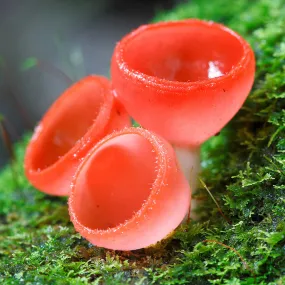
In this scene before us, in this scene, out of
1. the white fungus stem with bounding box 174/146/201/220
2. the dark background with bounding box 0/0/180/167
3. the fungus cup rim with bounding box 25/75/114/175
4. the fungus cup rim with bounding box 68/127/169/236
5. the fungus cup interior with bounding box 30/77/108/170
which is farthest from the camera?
the dark background with bounding box 0/0/180/167

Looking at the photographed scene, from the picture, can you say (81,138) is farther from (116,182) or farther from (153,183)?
(153,183)

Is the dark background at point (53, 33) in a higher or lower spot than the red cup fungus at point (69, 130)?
lower

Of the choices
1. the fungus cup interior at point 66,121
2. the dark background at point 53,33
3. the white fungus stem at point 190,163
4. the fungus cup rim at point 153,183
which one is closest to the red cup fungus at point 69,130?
the fungus cup interior at point 66,121

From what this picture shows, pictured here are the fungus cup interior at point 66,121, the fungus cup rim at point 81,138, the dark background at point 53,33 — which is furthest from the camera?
the dark background at point 53,33

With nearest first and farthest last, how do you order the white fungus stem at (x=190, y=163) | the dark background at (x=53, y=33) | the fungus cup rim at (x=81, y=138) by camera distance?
the fungus cup rim at (x=81, y=138) → the white fungus stem at (x=190, y=163) → the dark background at (x=53, y=33)

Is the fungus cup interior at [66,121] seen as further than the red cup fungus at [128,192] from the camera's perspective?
Yes

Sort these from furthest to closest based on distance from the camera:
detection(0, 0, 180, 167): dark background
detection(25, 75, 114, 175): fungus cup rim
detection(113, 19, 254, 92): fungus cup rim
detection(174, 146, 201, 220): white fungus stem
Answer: detection(0, 0, 180, 167): dark background → detection(174, 146, 201, 220): white fungus stem → detection(25, 75, 114, 175): fungus cup rim → detection(113, 19, 254, 92): fungus cup rim

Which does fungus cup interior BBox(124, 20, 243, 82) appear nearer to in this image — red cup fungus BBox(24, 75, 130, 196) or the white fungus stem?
red cup fungus BBox(24, 75, 130, 196)

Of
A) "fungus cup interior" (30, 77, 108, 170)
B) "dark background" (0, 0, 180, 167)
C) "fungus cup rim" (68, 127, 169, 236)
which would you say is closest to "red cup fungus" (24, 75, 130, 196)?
"fungus cup interior" (30, 77, 108, 170)

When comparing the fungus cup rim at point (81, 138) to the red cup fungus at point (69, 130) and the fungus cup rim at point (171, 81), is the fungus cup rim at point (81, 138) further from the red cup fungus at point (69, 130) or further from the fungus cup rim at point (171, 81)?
the fungus cup rim at point (171, 81)
